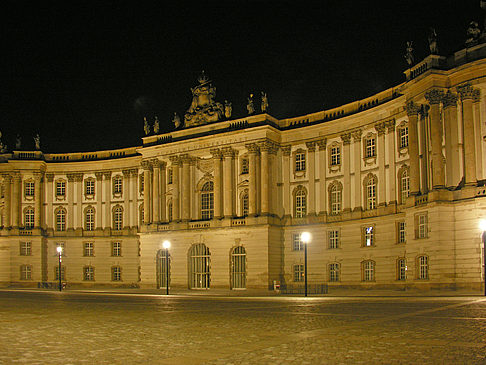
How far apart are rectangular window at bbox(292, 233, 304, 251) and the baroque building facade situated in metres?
0.11

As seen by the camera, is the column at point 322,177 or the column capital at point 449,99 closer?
the column capital at point 449,99

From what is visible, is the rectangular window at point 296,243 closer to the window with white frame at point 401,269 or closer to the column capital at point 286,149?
the column capital at point 286,149

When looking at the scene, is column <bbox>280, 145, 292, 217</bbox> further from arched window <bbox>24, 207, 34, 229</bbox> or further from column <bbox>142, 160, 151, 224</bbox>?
arched window <bbox>24, 207, 34, 229</bbox>

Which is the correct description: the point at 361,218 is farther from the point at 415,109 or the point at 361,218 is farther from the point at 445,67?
the point at 445,67

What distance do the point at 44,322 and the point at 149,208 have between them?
157ft

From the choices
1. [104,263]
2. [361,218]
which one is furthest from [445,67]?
[104,263]

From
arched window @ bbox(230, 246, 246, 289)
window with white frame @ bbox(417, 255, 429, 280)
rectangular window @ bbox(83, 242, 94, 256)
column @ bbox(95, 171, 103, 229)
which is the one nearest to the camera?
window with white frame @ bbox(417, 255, 429, 280)

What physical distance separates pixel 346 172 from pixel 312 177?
4.33 m

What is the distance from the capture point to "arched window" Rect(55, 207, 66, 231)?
267 ft

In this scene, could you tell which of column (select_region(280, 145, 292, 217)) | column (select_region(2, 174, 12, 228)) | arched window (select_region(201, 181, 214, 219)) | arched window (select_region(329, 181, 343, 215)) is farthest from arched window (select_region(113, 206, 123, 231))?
arched window (select_region(329, 181, 343, 215))

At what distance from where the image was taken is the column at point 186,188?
68.8 m

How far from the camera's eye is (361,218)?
58.1 m

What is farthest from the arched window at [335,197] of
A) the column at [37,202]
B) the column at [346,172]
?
the column at [37,202]

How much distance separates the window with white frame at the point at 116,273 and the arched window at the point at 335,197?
3226 cm
